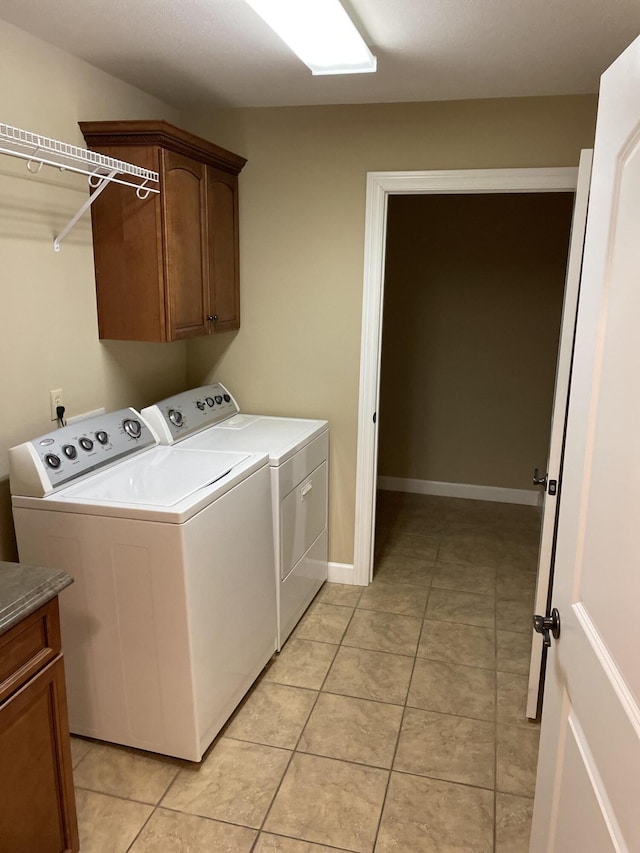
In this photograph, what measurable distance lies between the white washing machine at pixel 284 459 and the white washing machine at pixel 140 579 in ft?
1.19

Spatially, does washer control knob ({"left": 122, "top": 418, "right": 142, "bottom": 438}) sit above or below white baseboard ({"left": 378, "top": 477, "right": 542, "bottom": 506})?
above

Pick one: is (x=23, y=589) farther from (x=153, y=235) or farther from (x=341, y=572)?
(x=341, y=572)

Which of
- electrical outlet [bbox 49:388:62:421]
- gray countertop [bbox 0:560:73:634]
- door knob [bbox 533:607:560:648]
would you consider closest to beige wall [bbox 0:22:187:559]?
electrical outlet [bbox 49:388:62:421]

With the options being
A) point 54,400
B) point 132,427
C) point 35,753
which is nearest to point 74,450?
point 54,400

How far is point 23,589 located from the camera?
4.82 ft

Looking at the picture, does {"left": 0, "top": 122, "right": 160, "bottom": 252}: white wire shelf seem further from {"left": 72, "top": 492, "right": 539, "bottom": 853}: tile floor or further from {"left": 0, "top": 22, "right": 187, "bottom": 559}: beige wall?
{"left": 72, "top": 492, "right": 539, "bottom": 853}: tile floor

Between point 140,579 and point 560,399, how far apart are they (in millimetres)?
1487

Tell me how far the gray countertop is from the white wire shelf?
1.10 meters

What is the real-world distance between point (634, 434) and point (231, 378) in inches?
102

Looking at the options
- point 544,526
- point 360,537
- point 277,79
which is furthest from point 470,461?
point 277,79

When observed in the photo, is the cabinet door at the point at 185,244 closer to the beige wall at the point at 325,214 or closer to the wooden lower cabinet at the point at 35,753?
the beige wall at the point at 325,214

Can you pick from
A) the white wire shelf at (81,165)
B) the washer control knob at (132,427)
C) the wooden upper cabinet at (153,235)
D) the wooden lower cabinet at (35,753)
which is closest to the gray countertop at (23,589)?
the wooden lower cabinet at (35,753)

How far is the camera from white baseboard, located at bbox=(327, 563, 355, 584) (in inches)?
134

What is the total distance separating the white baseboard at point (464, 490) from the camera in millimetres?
4602
